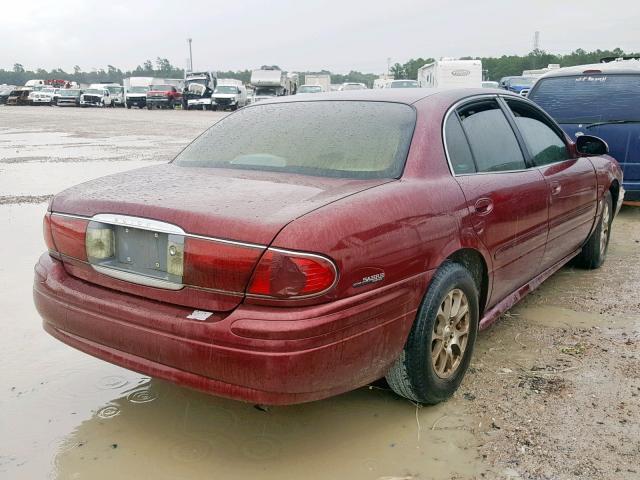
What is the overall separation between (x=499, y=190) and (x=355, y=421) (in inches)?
56.5

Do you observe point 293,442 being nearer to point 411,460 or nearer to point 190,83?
point 411,460

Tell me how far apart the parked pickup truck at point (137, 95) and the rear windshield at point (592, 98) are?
1611 inches

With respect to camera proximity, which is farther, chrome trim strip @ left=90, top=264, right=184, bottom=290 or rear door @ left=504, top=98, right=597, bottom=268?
rear door @ left=504, top=98, right=597, bottom=268

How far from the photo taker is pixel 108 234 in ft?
8.51

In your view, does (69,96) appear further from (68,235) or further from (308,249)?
(308,249)

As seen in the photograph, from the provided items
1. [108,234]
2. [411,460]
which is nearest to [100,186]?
[108,234]

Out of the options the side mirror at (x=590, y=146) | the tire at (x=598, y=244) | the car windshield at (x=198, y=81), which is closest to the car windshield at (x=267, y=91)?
the car windshield at (x=198, y=81)

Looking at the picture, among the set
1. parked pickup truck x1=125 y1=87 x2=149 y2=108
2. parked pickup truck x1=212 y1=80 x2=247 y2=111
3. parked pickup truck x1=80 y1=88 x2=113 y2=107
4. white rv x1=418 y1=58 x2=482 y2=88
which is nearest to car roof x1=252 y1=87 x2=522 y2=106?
white rv x1=418 y1=58 x2=482 y2=88

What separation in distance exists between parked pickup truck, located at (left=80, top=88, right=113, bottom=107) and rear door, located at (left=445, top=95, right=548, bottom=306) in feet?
160

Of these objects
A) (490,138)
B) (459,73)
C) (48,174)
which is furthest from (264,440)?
(459,73)

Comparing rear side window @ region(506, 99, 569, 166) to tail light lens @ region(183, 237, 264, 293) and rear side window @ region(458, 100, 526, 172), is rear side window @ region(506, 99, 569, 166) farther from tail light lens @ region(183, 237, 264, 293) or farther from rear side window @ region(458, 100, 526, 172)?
tail light lens @ region(183, 237, 264, 293)

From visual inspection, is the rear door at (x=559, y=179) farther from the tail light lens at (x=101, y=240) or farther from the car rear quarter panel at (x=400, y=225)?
the tail light lens at (x=101, y=240)

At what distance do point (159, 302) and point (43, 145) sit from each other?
15.3 m

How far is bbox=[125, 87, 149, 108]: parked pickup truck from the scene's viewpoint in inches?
1754
